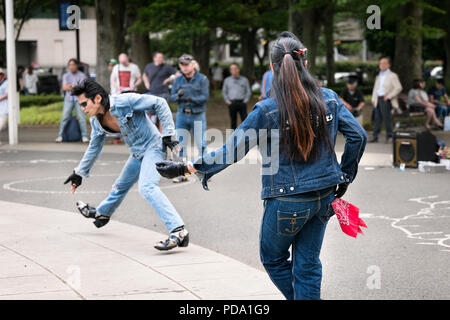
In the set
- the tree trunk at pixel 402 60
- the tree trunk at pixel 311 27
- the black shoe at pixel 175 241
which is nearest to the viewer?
the black shoe at pixel 175 241

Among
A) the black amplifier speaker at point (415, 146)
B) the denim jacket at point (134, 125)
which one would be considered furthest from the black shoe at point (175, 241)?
the black amplifier speaker at point (415, 146)

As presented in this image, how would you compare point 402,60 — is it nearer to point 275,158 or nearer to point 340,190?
point 340,190

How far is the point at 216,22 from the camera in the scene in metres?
28.7

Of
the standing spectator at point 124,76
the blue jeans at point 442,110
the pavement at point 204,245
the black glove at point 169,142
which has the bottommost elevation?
the pavement at point 204,245

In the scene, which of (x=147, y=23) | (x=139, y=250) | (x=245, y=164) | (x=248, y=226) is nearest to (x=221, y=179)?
(x=245, y=164)

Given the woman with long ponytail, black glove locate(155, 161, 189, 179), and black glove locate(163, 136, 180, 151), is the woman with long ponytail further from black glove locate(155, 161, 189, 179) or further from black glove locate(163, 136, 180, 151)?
black glove locate(163, 136, 180, 151)

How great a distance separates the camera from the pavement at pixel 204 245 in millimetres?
5852

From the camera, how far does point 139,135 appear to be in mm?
7531

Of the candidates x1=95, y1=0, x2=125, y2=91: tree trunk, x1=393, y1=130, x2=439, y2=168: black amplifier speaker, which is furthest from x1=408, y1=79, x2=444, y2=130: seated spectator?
x1=95, y1=0, x2=125, y2=91: tree trunk

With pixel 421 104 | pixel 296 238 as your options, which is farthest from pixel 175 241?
pixel 421 104

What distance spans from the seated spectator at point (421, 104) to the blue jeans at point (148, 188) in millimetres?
14064

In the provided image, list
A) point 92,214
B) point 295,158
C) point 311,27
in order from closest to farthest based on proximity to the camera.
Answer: point 295,158, point 92,214, point 311,27

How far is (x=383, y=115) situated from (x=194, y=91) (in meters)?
6.58

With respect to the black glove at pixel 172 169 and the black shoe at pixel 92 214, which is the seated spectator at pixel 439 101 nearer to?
the black shoe at pixel 92 214
